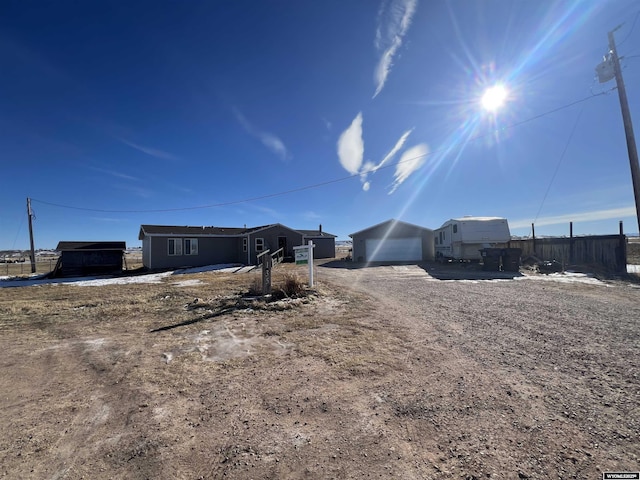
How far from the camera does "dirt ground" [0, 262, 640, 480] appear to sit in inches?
83.6

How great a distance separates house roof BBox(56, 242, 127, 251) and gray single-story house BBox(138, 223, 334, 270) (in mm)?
2012

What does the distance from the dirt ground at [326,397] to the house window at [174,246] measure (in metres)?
17.4

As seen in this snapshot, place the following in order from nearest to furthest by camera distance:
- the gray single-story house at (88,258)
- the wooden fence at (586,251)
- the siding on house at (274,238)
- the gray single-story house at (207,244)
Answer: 1. the wooden fence at (586,251)
2. the gray single-story house at (88,258)
3. the gray single-story house at (207,244)
4. the siding on house at (274,238)

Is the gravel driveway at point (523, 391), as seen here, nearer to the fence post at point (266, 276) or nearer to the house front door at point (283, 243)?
the fence post at point (266, 276)

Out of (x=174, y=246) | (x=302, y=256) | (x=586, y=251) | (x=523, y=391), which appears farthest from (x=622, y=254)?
(x=174, y=246)

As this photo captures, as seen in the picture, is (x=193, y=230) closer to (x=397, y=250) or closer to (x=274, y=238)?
(x=274, y=238)

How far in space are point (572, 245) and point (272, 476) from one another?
20.0m

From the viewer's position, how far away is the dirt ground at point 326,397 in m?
2.12

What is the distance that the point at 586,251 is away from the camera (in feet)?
49.2

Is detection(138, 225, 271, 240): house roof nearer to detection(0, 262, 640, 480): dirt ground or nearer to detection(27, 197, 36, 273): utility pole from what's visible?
detection(27, 197, 36, 273): utility pole

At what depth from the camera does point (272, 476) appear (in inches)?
78.6

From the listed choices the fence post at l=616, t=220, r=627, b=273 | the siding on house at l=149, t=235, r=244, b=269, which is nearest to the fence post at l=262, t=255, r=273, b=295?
the fence post at l=616, t=220, r=627, b=273

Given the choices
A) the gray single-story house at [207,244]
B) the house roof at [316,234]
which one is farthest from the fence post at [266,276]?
the house roof at [316,234]

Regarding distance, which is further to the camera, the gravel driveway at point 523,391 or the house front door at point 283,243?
the house front door at point 283,243
